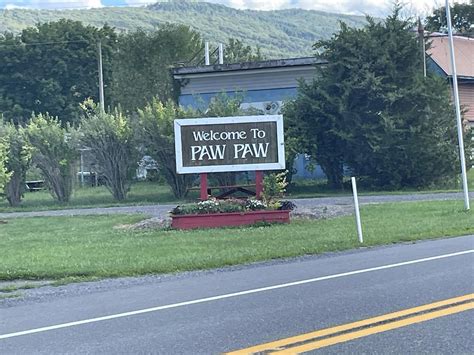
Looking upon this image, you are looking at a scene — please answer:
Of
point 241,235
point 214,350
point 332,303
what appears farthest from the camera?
point 241,235

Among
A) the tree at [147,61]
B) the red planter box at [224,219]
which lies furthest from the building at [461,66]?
the red planter box at [224,219]

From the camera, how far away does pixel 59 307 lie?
9.34 metres

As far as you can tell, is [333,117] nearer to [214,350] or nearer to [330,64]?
[330,64]

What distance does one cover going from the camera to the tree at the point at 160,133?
30.5 m

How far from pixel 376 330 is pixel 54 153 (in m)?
25.5

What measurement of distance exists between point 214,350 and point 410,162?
26006 millimetres

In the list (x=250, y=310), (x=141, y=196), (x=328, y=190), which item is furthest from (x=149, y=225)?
(x=328, y=190)

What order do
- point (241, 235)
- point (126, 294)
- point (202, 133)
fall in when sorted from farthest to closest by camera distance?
point (202, 133) < point (241, 235) < point (126, 294)

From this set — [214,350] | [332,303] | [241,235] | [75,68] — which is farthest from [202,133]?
[75,68]

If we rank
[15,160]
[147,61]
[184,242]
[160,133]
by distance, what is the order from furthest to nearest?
[147,61], [15,160], [160,133], [184,242]

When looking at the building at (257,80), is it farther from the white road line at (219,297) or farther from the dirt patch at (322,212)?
the white road line at (219,297)

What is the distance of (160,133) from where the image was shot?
3045 centimetres

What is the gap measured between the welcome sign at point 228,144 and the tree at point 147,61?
32.3 m

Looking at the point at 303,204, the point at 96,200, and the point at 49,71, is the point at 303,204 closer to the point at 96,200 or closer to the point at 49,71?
the point at 96,200
